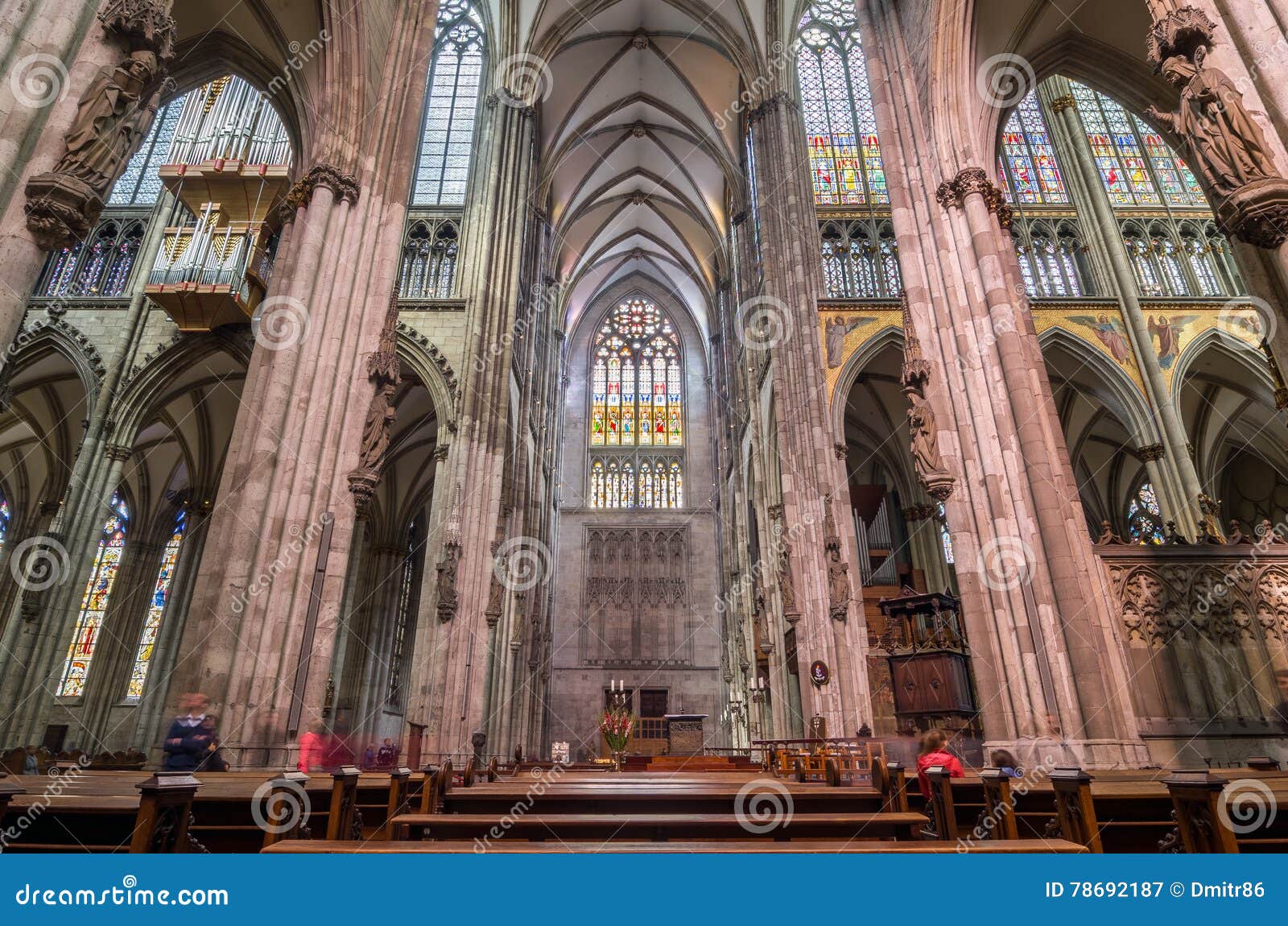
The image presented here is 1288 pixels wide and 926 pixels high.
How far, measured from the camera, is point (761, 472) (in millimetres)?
19516

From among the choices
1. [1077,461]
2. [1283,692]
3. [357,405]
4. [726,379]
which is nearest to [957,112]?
[1283,692]

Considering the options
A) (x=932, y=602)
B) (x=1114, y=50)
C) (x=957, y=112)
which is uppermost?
(x=1114, y=50)

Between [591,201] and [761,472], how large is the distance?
15.2m

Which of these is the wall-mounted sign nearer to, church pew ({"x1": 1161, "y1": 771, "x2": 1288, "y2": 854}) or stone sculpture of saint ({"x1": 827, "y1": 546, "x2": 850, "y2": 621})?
stone sculpture of saint ({"x1": 827, "y1": 546, "x2": 850, "y2": 621})

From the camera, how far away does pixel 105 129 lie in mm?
4535

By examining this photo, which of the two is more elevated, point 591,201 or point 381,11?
point 591,201

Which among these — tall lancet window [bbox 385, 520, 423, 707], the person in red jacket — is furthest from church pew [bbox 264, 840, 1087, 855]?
tall lancet window [bbox 385, 520, 423, 707]

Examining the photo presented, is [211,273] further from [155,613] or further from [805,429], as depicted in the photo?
[805,429]

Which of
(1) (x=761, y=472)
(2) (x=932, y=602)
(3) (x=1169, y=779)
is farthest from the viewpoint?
(1) (x=761, y=472)

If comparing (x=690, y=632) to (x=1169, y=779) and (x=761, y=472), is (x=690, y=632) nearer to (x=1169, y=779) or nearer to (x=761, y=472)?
(x=761, y=472)

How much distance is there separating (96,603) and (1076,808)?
2341cm

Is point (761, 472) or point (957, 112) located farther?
point (761, 472)

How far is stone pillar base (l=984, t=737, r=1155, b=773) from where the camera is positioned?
20.5 ft

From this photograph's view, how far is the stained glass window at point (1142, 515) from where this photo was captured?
19953 mm
